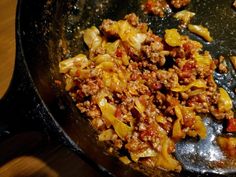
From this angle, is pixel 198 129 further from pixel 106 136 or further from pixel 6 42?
pixel 6 42

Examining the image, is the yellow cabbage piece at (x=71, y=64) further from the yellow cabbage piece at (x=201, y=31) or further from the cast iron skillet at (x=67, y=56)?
the yellow cabbage piece at (x=201, y=31)

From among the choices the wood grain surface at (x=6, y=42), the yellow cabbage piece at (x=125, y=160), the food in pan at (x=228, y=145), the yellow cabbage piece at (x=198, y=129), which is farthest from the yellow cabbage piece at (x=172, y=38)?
the wood grain surface at (x=6, y=42)

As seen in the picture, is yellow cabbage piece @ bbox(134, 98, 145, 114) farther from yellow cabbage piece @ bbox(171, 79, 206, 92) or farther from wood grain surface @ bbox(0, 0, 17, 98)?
wood grain surface @ bbox(0, 0, 17, 98)

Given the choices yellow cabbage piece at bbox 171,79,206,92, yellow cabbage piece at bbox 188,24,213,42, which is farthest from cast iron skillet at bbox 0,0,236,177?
yellow cabbage piece at bbox 171,79,206,92

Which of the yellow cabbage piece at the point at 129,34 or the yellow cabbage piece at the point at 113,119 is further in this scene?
the yellow cabbage piece at the point at 129,34

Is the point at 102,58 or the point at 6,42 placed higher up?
the point at 6,42

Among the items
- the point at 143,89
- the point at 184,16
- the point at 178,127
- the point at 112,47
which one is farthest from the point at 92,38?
the point at 178,127

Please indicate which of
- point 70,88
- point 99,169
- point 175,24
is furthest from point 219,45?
point 99,169

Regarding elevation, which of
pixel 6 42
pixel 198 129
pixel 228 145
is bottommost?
pixel 228 145
